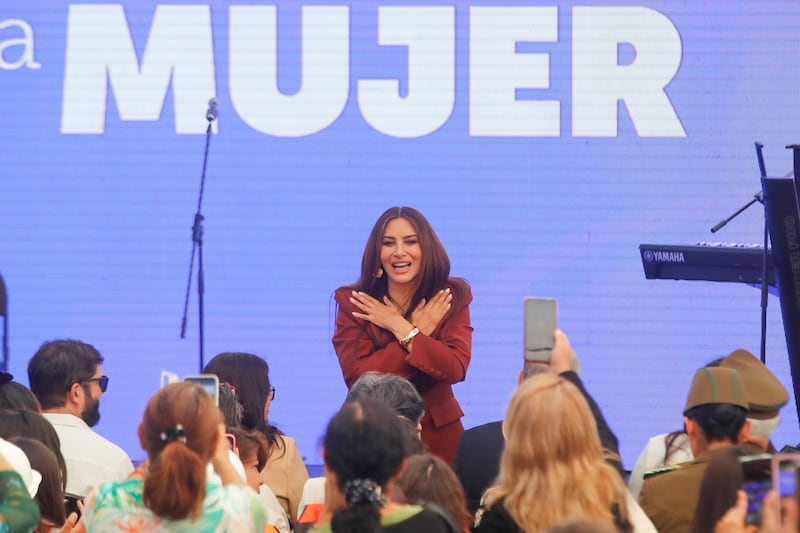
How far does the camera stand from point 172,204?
21.6 ft

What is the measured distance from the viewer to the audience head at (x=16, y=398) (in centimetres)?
371

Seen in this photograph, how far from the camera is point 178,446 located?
2.45 m

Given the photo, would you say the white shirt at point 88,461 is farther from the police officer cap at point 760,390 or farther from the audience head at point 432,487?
the police officer cap at point 760,390

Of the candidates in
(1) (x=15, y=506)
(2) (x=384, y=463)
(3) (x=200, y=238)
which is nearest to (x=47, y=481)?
(1) (x=15, y=506)

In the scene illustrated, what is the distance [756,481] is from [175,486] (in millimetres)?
1090

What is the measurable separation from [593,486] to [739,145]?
4.29 m

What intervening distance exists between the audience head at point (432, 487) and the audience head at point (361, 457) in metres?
0.35

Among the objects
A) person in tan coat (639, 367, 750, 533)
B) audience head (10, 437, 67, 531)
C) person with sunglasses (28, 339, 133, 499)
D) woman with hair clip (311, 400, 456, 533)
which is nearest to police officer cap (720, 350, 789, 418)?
person in tan coat (639, 367, 750, 533)

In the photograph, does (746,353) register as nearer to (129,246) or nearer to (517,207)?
(517,207)

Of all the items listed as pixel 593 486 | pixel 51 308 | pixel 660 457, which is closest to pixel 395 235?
pixel 660 457

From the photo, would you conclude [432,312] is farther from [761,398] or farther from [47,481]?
[47,481]

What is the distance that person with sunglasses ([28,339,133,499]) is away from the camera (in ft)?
12.5

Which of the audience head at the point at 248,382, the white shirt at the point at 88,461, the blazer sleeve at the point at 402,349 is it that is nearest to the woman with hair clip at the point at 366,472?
the white shirt at the point at 88,461

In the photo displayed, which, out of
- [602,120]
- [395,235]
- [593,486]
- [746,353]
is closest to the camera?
[593,486]
